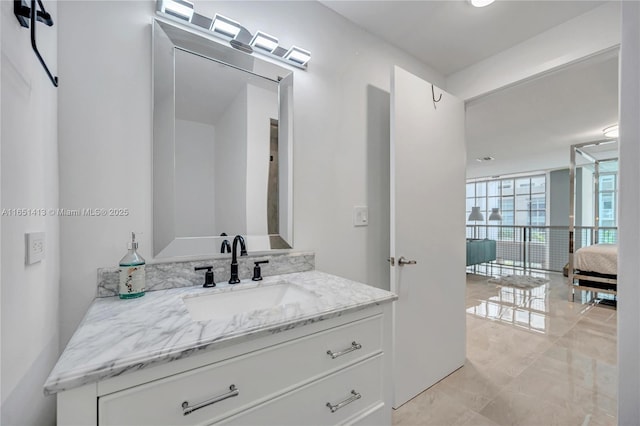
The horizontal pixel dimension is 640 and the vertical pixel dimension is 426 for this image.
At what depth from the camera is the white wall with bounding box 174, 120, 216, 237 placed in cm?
126

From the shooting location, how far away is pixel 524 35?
6.19 feet

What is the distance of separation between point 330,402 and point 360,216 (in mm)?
1115

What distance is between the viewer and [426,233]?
191 cm

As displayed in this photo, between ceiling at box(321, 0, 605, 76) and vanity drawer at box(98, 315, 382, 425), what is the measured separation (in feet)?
5.86

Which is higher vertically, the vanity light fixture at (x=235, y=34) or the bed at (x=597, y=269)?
the vanity light fixture at (x=235, y=34)

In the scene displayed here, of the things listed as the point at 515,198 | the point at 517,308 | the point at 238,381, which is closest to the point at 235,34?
the point at 238,381

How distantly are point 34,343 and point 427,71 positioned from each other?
2730 millimetres

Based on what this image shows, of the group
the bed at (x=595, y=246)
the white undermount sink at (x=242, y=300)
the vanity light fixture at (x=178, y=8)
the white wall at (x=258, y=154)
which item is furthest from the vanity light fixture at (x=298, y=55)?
the bed at (x=595, y=246)

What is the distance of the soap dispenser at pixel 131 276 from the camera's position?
104 cm

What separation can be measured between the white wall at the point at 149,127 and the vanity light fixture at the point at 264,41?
0.37ft

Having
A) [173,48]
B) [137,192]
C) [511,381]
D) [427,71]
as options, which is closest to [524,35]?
[427,71]

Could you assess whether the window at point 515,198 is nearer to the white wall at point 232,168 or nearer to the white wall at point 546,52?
the white wall at point 546,52

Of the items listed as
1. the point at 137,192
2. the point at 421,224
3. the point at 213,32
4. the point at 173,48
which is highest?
the point at 213,32

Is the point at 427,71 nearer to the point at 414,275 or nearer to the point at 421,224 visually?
the point at 421,224
